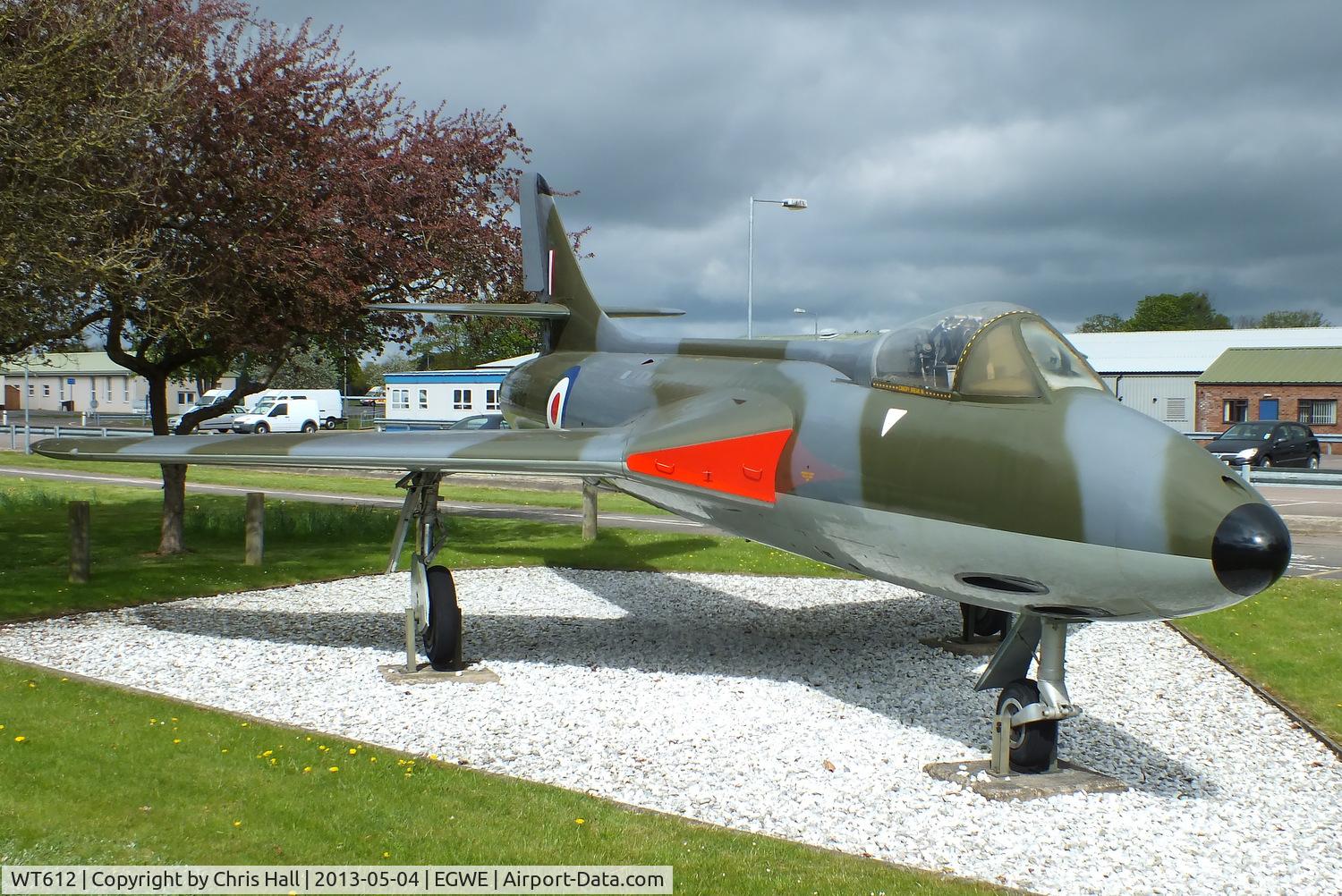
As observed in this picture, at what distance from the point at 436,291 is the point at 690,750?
1125 centimetres

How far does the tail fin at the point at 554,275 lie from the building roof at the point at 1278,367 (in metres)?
46.2

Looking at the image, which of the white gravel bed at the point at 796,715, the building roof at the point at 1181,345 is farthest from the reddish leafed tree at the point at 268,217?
the building roof at the point at 1181,345

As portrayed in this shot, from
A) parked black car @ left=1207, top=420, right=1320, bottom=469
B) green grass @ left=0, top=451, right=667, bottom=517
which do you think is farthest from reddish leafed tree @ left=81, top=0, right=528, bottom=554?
parked black car @ left=1207, top=420, right=1320, bottom=469

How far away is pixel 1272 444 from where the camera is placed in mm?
34906

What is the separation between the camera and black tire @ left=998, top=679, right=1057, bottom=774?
743 centimetres

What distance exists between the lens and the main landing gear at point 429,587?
10070 millimetres

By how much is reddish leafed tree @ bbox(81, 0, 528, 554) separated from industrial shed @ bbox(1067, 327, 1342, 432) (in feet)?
152

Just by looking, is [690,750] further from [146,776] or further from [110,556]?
[110,556]

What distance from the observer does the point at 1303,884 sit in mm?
5910

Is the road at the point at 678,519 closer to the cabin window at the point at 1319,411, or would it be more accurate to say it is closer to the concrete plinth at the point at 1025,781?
the concrete plinth at the point at 1025,781

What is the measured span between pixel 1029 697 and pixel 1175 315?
133m

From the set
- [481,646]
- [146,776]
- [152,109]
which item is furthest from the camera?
[152,109]

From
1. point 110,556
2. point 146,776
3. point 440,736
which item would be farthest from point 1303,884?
point 110,556

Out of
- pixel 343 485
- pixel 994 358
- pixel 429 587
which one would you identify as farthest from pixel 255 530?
pixel 343 485
